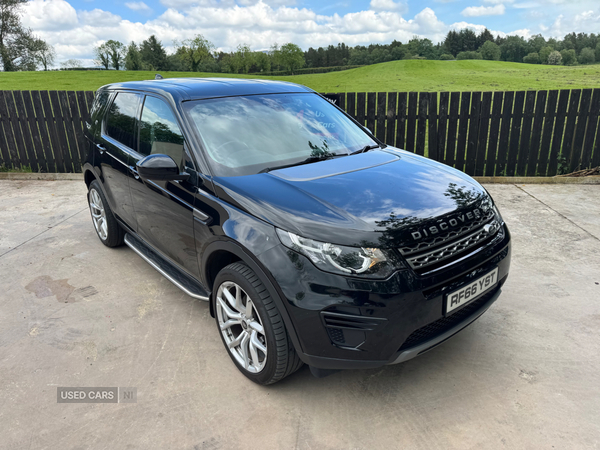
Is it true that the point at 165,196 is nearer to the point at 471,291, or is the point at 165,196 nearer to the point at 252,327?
the point at 252,327

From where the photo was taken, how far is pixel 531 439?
2.06m

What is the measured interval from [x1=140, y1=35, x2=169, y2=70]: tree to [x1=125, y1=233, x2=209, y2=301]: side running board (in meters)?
73.7

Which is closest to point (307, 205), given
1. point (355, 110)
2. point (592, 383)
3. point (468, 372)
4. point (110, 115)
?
point (468, 372)

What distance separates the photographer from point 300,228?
2061 millimetres

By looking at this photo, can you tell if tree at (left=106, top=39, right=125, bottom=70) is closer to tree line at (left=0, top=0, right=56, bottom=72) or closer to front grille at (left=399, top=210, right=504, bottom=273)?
tree line at (left=0, top=0, right=56, bottom=72)

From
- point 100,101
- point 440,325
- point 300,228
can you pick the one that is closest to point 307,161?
point 300,228

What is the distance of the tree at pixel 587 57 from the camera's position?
2009 inches

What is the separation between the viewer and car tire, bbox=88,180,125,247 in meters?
4.26

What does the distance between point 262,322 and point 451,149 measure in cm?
591

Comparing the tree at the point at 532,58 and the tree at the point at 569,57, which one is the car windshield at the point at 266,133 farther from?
the tree at the point at 532,58

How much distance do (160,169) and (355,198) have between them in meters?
1.26

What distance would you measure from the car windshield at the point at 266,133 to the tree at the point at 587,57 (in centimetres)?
6250

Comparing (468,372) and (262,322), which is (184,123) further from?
(468,372)

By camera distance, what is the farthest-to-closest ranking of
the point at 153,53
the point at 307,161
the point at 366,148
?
A: the point at 153,53, the point at 366,148, the point at 307,161
